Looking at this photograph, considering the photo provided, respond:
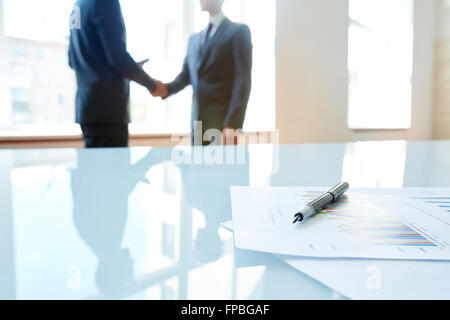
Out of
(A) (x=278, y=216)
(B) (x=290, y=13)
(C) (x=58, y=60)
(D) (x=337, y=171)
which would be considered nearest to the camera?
(A) (x=278, y=216)

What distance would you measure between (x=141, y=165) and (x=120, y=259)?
385mm

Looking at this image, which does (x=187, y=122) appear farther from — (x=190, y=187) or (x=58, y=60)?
(x=190, y=187)

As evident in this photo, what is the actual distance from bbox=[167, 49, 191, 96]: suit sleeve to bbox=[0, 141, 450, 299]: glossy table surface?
5.41 feet

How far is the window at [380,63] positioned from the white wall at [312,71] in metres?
0.18

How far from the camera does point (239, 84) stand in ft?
6.33

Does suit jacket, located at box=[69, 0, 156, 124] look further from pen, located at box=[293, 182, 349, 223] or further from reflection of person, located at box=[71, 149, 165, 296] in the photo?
pen, located at box=[293, 182, 349, 223]

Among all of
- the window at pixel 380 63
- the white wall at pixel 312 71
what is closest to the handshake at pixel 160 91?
the white wall at pixel 312 71

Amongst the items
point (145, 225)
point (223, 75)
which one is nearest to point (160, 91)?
point (223, 75)

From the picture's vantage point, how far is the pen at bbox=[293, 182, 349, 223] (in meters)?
0.26

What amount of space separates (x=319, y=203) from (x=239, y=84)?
171 centimetres

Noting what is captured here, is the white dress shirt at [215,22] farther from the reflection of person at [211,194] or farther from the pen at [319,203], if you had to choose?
the pen at [319,203]

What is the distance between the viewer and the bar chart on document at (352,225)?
0.67ft
